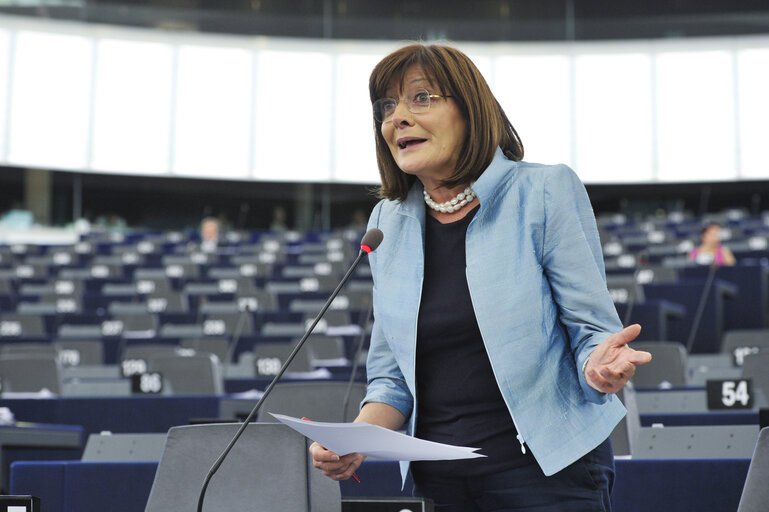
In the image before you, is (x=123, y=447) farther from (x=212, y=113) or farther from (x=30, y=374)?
(x=212, y=113)

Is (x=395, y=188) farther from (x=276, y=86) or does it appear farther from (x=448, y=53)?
(x=276, y=86)

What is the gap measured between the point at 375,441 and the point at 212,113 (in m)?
17.5

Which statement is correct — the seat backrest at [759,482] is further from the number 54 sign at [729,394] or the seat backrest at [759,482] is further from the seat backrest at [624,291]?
the seat backrest at [624,291]

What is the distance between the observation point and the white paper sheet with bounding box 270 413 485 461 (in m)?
1.48

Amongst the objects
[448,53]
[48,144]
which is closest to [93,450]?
[448,53]

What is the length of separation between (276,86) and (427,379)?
17.5 m

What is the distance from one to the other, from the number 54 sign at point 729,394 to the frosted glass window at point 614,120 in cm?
1473

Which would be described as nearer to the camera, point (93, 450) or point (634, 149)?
point (93, 450)

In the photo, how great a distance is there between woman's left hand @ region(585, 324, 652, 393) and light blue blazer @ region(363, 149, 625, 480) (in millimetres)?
53

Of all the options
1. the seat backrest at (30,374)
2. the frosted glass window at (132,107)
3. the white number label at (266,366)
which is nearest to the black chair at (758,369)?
the white number label at (266,366)

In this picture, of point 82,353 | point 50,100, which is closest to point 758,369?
point 82,353

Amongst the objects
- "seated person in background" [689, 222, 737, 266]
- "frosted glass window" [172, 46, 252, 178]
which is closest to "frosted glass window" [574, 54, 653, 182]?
"frosted glass window" [172, 46, 252, 178]

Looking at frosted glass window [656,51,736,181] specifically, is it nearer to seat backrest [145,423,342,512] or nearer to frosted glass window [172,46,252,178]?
frosted glass window [172,46,252,178]

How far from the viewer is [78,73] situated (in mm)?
18031
